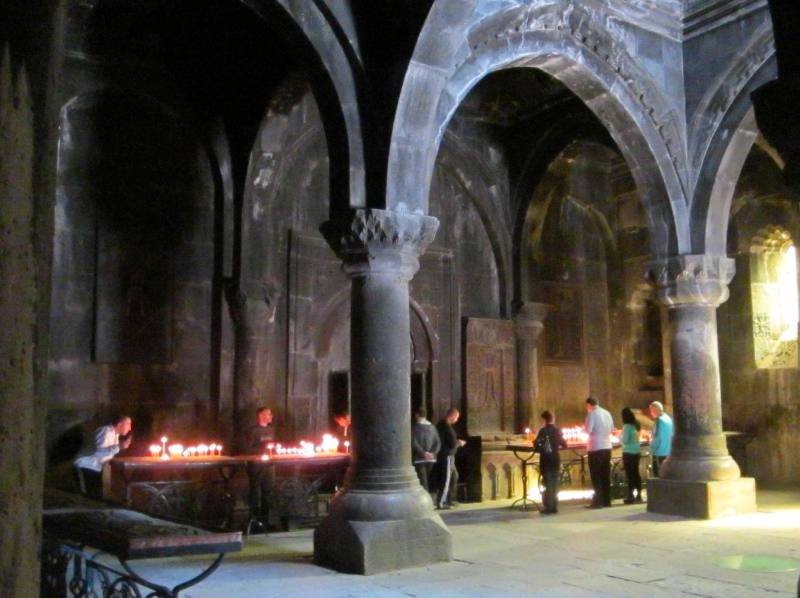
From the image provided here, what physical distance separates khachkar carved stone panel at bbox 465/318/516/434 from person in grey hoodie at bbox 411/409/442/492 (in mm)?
2251

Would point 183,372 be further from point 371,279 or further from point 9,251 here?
point 9,251

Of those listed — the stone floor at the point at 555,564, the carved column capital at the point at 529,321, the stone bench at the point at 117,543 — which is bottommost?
the stone floor at the point at 555,564

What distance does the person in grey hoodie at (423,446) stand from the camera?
30.1ft

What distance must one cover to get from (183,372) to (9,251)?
25.2 feet

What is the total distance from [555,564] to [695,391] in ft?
11.9

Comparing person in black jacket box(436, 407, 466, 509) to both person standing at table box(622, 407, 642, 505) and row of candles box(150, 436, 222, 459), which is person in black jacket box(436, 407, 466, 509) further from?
row of candles box(150, 436, 222, 459)

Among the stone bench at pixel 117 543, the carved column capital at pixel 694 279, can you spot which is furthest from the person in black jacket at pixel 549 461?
the stone bench at pixel 117 543

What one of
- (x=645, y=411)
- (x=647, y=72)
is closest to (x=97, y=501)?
(x=647, y=72)

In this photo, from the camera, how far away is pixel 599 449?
966 centimetres

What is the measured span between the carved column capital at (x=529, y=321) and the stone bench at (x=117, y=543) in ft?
26.0

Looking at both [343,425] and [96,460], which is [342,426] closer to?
[343,425]

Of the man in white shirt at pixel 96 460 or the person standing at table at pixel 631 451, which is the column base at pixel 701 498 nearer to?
the person standing at table at pixel 631 451

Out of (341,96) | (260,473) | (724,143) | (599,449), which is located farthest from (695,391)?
(341,96)

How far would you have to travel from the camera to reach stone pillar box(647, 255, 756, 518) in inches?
346
